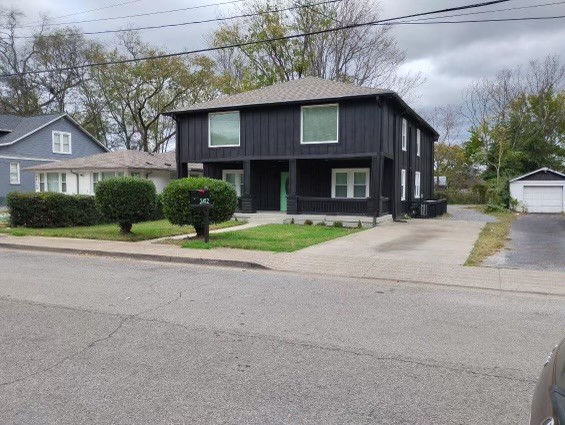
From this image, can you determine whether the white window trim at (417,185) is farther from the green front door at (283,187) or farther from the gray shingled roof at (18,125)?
the gray shingled roof at (18,125)

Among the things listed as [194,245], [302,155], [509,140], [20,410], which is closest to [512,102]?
[509,140]

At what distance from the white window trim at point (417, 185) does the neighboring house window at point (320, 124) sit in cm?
861

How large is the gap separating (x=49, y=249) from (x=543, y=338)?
11.8m

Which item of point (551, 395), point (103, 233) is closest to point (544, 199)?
point (103, 233)

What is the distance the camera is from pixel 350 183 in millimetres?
23234

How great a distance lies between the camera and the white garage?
32.7 meters

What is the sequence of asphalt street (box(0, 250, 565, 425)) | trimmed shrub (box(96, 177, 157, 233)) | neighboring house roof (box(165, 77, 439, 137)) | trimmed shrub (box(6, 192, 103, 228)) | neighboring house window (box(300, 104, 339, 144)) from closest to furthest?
asphalt street (box(0, 250, 565, 425)) → trimmed shrub (box(96, 177, 157, 233)) → trimmed shrub (box(6, 192, 103, 228)) → neighboring house roof (box(165, 77, 439, 137)) → neighboring house window (box(300, 104, 339, 144))

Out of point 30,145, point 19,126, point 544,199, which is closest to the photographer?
point 544,199

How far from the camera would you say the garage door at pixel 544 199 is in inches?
1289

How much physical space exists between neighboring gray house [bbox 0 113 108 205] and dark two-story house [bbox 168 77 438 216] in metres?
18.7

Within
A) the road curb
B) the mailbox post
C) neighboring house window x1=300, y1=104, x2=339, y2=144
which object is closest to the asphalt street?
the road curb

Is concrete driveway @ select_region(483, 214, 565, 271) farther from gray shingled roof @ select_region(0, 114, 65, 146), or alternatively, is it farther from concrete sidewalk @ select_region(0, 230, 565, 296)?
gray shingled roof @ select_region(0, 114, 65, 146)

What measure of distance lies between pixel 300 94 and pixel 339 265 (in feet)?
46.2

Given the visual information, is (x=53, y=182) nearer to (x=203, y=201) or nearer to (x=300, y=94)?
(x=300, y=94)
